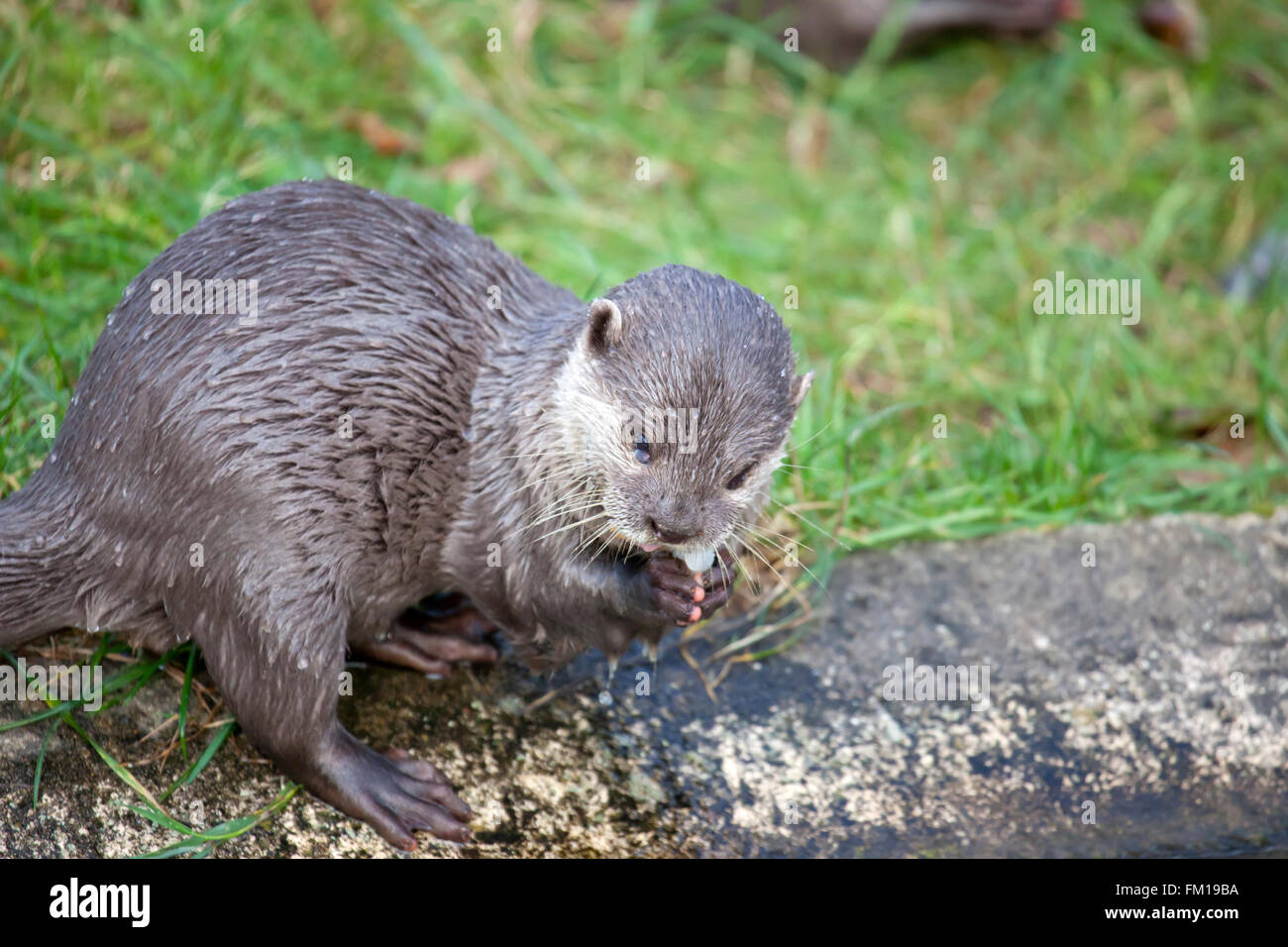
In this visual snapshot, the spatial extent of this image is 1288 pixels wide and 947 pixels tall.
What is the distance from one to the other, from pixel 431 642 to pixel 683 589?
0.65 m

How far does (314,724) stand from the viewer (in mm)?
2406

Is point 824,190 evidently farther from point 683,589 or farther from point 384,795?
point 384,795

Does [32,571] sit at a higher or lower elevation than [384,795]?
higher

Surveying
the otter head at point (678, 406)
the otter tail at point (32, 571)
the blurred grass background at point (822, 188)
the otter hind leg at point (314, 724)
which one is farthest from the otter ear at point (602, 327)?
the otter tail at point (32, 571)

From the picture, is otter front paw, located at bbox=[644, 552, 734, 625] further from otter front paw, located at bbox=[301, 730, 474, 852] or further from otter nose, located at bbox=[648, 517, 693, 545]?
otter front paw, located at bbox=[301, 730, 474, 852]

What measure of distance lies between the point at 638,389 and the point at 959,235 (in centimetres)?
266

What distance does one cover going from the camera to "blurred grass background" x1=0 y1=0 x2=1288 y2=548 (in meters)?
3.50

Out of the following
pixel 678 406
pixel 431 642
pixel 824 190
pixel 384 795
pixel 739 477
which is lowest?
pixel 384 795

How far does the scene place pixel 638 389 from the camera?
232 cm

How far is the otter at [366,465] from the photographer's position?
231 centimetres

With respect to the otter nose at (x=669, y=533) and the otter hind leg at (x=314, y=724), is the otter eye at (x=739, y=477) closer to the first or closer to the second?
the otter nose at (x=669, y=533)

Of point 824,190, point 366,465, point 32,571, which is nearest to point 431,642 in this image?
point 366,465

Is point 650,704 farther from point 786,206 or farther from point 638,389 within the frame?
point 786,206

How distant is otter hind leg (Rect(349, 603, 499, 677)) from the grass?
2.46 feet
